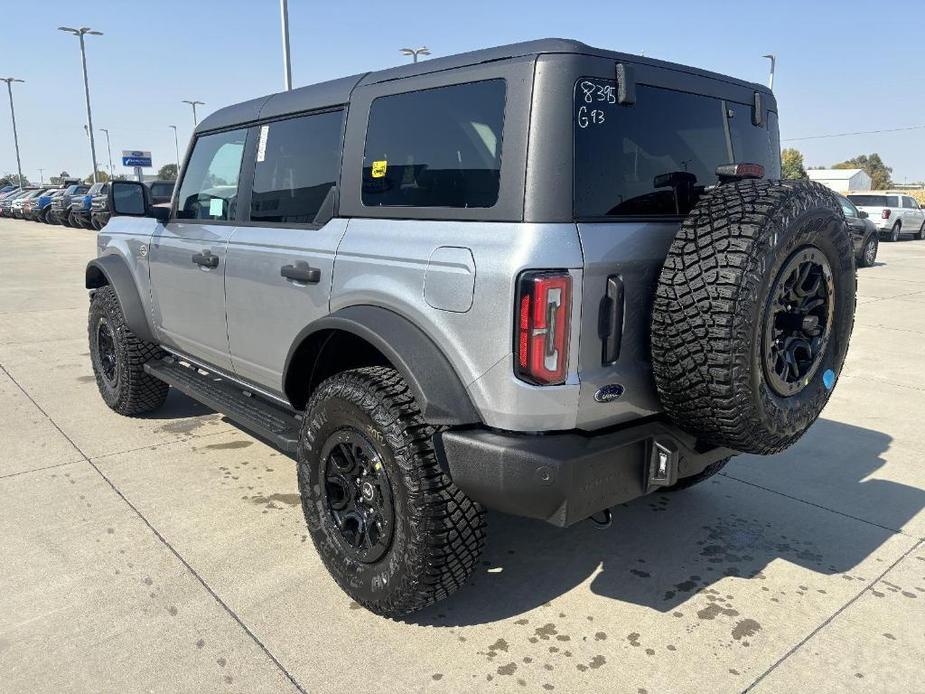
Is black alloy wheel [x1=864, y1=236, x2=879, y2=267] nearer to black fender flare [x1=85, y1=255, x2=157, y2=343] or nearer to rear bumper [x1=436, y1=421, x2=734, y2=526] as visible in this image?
black fender flare [x1=85, y1=255, x2=157, y2=343]

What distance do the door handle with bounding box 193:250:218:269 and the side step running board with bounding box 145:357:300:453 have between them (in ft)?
2.26

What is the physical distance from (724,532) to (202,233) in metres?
3.10

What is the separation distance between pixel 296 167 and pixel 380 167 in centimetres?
69

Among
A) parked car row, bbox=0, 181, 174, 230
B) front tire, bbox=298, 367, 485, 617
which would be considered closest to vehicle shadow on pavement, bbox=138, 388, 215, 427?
front tire, bbox=298, 367, 485, 617

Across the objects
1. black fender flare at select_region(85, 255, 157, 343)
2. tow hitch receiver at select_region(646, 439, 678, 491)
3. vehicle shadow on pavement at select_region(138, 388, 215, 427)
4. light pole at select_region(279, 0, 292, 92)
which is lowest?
vehicle shadow on pavement at select_region(138, 388, 215, 427)

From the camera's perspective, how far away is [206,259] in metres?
3.79

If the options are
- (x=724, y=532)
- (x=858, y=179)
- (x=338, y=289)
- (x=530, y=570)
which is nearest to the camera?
(x=338, y=289)

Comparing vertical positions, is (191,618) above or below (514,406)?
below

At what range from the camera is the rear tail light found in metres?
2.19

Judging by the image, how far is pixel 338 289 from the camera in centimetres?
288

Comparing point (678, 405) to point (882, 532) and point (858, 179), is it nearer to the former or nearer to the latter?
point (882, 532)

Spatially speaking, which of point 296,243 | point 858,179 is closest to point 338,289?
point 296,243

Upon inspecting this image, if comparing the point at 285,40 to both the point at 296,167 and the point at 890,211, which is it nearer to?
the point at 296,167

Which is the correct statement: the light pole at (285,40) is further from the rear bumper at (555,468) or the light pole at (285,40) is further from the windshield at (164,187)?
the rear bumper at (555,468)
